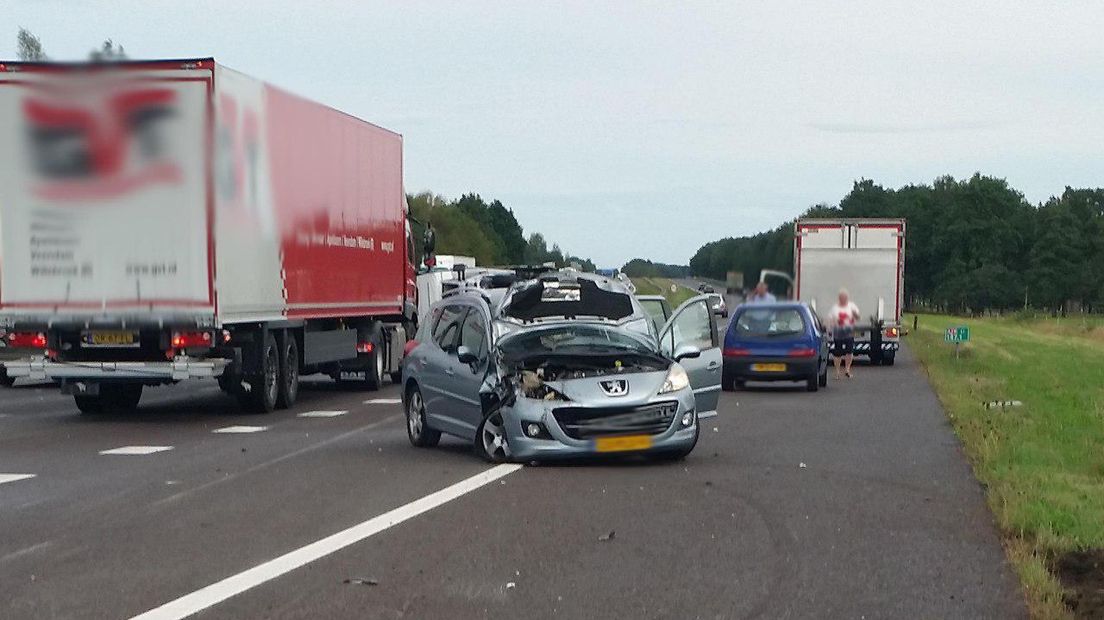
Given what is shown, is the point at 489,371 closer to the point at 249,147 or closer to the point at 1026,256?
the point at 249,147

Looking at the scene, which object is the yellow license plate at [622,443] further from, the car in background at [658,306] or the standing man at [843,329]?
the standing man at [843,329]

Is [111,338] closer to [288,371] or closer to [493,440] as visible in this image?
[288,371]

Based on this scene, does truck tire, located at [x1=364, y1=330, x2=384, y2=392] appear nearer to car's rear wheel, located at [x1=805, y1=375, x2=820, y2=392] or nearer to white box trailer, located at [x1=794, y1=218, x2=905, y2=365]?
car's rear wheel, located at [x1=805, y1=375, x2=820, y2=392]

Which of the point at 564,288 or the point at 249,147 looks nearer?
the point at 564,288

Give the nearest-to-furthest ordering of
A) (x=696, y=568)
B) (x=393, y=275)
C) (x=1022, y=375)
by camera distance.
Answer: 1. (x=696, y=568)
2. (x=393, y=275)
3. (x=1022, y=375)

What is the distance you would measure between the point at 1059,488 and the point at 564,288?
5.14 meters

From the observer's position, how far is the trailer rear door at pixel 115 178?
1923 centimetres

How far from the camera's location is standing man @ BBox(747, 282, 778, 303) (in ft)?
96.2

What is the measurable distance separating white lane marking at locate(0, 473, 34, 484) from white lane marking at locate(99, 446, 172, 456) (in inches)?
77.3

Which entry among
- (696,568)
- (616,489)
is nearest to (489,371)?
(616,489)

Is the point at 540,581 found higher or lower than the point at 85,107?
lower

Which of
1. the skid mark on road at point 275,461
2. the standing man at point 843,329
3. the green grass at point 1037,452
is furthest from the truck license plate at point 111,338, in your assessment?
the standing man at point 843,329

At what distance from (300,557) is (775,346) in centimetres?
1879

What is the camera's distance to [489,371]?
591 inches
